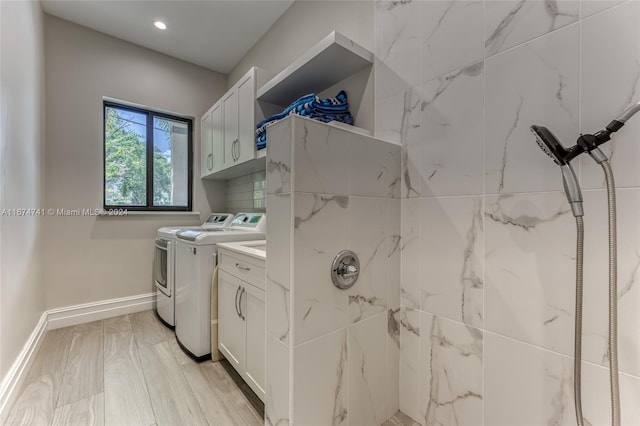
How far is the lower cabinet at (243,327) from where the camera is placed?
1.31 m

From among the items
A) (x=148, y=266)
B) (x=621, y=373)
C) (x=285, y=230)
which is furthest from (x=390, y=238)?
(x=148, y=266)

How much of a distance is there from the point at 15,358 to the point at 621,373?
2710mm

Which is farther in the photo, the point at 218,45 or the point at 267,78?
the point at 218,45

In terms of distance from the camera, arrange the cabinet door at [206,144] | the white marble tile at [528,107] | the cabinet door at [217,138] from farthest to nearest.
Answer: the cabinet door at [206,144] → the cabinet door at [217,138] → the white marble tile at [528,107]

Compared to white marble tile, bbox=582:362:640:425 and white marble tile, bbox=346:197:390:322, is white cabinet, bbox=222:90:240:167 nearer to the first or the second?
white marble tile, bbox=346:197:390:322

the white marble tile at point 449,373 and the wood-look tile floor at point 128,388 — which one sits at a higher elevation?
the white marble tile at point 449,373

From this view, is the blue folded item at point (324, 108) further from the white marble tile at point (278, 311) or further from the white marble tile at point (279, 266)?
the white marble tile at point (278, 311)

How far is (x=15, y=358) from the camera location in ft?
4.93

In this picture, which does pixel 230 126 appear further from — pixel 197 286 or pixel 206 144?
pixel 197 286

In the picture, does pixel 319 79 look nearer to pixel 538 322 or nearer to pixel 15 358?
pixel 538 322

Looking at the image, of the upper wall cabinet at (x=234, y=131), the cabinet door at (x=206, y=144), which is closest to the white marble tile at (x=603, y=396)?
the upper wall cabinet at (x=234, y=131)

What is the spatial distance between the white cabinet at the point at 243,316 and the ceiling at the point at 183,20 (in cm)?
194

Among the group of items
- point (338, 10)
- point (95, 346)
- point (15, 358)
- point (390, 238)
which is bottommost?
point (95, 346)

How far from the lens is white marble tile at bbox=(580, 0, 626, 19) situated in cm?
78
